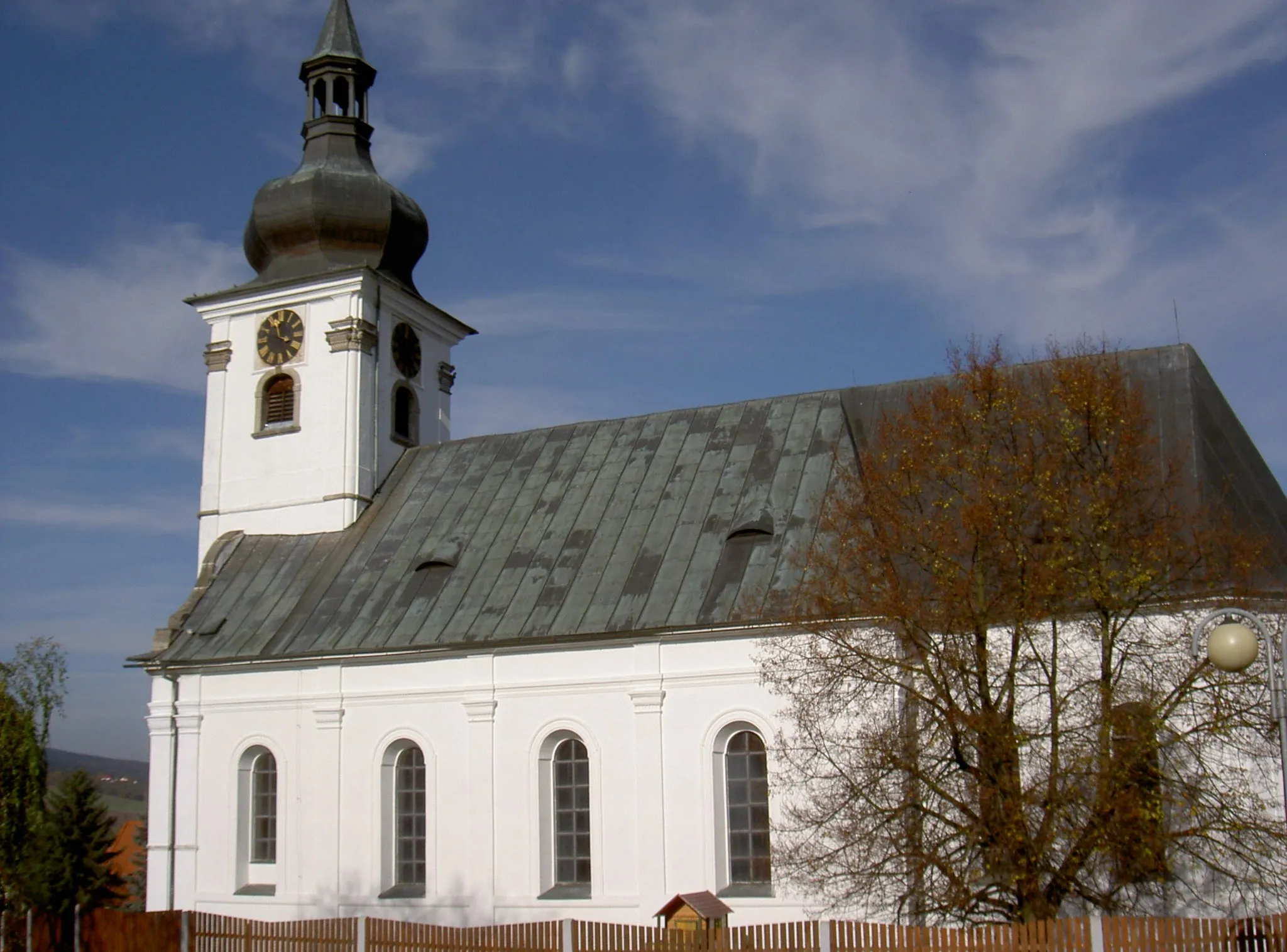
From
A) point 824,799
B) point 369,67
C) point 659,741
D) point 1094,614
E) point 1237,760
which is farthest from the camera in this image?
point 369,67

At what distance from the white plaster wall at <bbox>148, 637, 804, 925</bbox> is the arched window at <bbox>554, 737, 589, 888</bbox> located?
0.46 meters

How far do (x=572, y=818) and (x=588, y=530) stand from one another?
5.68m

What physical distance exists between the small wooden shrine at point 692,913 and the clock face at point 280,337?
55.5ft

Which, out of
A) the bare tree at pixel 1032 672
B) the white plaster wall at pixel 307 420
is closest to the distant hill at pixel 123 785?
the white plaster wall at pixel 307 420

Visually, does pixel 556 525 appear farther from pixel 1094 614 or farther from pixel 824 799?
pixel 1094 614

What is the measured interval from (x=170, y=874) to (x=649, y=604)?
1127cm

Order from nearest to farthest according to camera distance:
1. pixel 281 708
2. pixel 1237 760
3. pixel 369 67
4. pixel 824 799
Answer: pixel 1237 760
pixel 824 799
pixel 281 708
pixel 369 67

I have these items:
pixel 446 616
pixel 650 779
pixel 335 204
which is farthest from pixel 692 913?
pixel 335 204

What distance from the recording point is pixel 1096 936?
631 inches

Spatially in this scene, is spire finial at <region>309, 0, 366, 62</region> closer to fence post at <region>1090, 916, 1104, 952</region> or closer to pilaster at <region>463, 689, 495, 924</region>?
pilaster at <region>463, 689, 495, 924</region>

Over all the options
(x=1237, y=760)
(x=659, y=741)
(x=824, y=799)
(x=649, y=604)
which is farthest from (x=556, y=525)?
(x=1237, y=760)

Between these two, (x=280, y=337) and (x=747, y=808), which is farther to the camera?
(x=280, y=337)

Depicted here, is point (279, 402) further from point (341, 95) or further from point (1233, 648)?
point (1233, 648)

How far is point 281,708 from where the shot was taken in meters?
27.0
